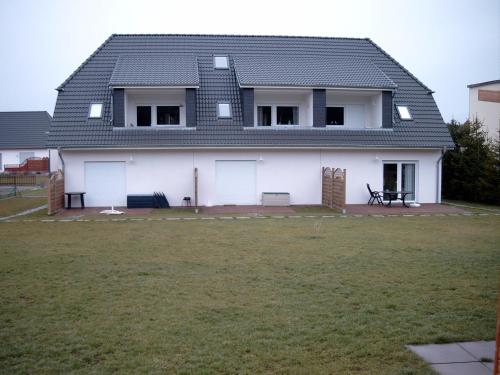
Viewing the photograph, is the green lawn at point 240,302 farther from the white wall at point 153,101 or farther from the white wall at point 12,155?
the white wall at point 12,155

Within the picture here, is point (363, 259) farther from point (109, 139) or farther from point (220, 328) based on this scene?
point (109, 139)

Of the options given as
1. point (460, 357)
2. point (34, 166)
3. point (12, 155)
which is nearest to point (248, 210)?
point (460, 357)

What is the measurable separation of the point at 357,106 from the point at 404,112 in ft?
7.26

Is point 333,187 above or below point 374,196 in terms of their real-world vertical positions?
above

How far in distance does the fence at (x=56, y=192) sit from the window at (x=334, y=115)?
40.2 ft

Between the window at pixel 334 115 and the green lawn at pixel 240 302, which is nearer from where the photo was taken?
the green lawn at pixel 240 302

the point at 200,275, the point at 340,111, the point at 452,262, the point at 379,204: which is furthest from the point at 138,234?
the point at 340,111

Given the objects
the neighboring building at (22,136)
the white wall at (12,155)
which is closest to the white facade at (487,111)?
the neighboring building at (22,136)

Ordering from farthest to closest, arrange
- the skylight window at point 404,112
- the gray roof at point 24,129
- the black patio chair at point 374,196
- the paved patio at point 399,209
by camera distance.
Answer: the gray roof at point 24,129, the skylight window at point 404,112, the black patio chair at point 374,196, the paved patio at point 399,209

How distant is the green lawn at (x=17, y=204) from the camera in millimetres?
20875

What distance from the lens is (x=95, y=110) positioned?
2269cm

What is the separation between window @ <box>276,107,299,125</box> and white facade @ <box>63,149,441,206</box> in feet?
7.41

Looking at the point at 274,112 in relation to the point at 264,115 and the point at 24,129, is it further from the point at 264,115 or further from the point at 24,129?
the point at 24,129

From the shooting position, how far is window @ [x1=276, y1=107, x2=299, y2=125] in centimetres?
2405
